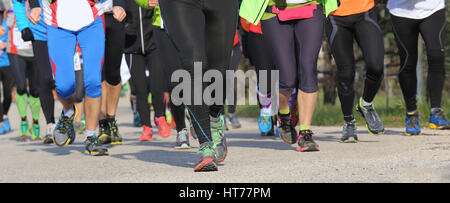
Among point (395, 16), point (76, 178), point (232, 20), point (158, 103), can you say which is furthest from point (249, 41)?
point (76, 178)

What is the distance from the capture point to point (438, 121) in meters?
7.04

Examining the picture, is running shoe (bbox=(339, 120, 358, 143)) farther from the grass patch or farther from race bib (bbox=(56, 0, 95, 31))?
race bib (bbox=(56, 0, 95, 31))

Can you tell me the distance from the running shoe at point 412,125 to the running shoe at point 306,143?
4.97ft

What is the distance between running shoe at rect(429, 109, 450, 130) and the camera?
703 cm

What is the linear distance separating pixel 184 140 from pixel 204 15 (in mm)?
2027

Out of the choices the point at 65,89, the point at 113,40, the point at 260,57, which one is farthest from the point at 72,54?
the point at 260,57

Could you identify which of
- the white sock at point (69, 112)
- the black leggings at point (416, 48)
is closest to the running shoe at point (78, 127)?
the white sock at point (69, 112)

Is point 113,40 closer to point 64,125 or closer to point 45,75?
point 45,75

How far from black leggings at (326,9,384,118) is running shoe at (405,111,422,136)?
579 millimetres

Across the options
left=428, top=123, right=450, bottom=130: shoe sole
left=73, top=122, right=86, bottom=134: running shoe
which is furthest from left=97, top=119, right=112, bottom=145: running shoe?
left=428, top=123, right=450, bottom=130: shoe sole

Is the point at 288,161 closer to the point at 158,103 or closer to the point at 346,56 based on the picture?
the point at 346,56

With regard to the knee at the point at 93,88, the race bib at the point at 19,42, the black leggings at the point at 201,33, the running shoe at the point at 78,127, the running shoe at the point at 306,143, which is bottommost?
the running shoe at the point at 78,127

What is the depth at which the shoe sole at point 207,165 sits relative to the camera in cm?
464

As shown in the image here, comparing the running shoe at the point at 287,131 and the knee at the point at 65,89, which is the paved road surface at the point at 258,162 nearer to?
the running shoe at the point at 287,131
